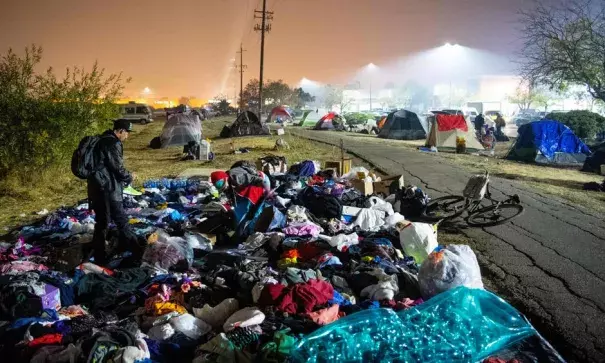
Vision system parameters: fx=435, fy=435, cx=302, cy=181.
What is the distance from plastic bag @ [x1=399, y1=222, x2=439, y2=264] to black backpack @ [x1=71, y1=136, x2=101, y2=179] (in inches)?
166

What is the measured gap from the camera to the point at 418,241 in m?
5.80

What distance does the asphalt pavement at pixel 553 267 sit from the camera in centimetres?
407

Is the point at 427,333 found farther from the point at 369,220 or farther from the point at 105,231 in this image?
the point at 105,231

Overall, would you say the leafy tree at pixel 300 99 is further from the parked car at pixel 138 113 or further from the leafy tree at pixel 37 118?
the leafy tree at pixel 37 118

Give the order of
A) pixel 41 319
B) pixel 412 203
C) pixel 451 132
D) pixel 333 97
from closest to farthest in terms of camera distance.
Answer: pixel 41 319
pixel 412 203
pixel 451 132
pixel 333 97

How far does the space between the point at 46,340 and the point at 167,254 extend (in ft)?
6.71

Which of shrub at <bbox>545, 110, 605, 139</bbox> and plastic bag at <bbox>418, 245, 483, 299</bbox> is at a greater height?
shrub at <bbox>545, 110, 605, 139</bbox>

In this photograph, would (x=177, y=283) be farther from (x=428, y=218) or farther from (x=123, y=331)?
(x=428, y=218)

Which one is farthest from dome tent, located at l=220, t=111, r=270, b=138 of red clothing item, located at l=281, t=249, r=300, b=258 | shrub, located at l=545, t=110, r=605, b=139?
red clothing item, located at l=281, t=249, r=300, b=258

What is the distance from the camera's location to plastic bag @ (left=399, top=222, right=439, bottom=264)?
226 inches

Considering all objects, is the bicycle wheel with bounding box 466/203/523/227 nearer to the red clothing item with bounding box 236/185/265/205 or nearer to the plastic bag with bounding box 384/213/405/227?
the plastic bag with bounding box 384/213/405/227

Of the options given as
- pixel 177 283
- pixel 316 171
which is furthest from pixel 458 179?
pixel 177 283

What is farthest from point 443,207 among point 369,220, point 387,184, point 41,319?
point 41,319

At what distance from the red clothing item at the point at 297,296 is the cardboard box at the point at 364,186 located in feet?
15.3
